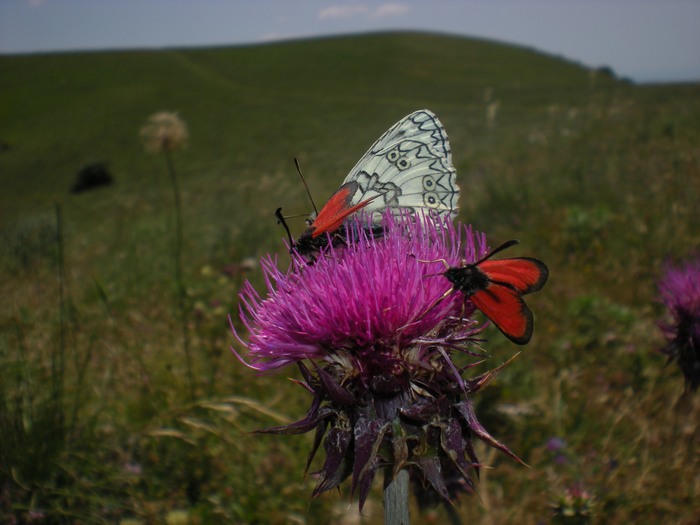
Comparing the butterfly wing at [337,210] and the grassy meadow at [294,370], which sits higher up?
the butterfly wing at [337,210]

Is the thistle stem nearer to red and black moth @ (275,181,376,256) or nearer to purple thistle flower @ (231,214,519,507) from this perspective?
purple thistle flower @ (231,214,519,507)

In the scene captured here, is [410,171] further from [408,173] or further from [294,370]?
[294,370]

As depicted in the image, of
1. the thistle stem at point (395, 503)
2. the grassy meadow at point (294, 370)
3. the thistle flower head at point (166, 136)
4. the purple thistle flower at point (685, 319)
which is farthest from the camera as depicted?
the thistle flower head at point (166, 136)

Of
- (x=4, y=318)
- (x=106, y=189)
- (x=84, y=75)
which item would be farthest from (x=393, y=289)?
(x=84, y=75)

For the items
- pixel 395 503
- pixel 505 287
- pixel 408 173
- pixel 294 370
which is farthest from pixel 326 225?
pixel 294 370

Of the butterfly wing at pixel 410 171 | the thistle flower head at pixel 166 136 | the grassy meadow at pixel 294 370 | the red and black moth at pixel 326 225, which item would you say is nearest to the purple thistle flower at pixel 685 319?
the grassy meadow at pixel 294 370

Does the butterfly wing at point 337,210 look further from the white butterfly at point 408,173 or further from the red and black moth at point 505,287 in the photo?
the red and black moth at point 505,287
